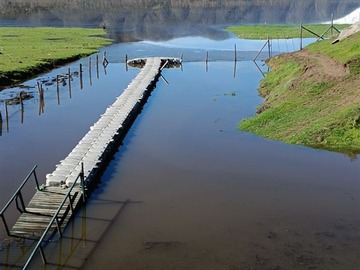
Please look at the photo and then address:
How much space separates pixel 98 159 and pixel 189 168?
416 cm

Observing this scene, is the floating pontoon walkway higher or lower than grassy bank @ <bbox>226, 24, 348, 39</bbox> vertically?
lower

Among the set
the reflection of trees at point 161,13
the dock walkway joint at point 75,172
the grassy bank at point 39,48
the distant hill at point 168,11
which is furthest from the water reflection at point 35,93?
the distant hill at point 168,11

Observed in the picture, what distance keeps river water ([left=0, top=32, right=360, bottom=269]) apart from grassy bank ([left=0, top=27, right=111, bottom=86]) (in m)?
12.1

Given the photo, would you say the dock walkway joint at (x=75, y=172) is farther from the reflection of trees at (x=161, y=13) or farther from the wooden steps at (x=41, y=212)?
the reflection of trees at (x=161, y=13)

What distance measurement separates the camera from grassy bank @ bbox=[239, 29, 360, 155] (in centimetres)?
2466

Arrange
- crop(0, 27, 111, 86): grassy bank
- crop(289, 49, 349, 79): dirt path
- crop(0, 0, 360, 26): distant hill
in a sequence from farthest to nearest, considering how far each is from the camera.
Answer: crop(0, 0, 360, 26): distant hill, crop(0, 27, 111, 86): grassy bank, crop(289, 49, 349, 79): dirt path

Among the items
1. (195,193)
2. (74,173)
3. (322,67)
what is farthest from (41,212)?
(322,67)

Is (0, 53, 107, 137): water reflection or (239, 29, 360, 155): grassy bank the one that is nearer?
(239, 29, 360, 155): grassy bank

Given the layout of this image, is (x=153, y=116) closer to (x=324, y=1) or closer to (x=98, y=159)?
(x=98, y=159)

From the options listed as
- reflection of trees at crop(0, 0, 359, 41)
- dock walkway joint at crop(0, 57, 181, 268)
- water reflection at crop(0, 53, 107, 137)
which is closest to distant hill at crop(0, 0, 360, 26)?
reflection of trees at crop(0, 0, 359, 41)

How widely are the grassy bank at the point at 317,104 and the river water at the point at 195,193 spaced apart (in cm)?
116

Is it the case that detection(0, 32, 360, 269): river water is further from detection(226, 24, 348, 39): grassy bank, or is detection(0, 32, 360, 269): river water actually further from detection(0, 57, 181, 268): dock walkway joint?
detection(226, 24, 348, 39): grassy bank

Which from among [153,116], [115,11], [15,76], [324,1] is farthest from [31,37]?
[324,1]

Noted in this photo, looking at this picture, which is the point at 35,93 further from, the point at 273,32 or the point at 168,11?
the point at 168,11
